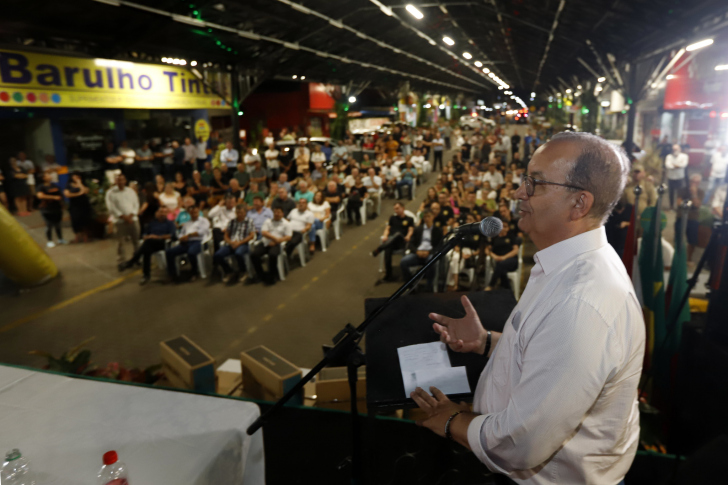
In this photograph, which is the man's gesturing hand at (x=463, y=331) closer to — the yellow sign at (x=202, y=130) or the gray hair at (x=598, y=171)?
the gray hair at (x=598, y=171)

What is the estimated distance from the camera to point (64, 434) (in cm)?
159

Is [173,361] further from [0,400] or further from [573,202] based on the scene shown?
[573,202]

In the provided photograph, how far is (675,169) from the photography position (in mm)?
10406

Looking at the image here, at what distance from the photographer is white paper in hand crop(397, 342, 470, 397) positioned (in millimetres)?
1545

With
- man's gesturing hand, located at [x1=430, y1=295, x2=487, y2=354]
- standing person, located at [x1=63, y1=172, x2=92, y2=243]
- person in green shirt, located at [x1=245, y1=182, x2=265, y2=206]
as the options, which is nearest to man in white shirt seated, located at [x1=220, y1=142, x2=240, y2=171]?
person in green shirt, located at [x1=245, y1=182, x2=265, y2=206]

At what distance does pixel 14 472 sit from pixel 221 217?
651cm

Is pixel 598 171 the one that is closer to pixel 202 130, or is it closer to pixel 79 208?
pixel 79 208

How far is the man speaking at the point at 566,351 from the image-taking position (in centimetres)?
110

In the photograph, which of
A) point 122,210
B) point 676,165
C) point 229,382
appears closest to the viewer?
point 229,382

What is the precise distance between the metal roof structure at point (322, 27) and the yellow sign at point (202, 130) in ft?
8.08

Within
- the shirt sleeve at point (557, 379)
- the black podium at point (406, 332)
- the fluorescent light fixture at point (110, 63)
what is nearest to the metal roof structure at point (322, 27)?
the fluorescent light fixture at point (110, 63)

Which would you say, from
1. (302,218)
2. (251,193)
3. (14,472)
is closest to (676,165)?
(302,218)

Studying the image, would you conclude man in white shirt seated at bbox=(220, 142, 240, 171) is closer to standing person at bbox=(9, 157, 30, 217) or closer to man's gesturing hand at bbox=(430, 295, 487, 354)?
standing person at bbox=(9, 157, 30, 217)

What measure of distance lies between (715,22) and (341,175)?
7223mm
